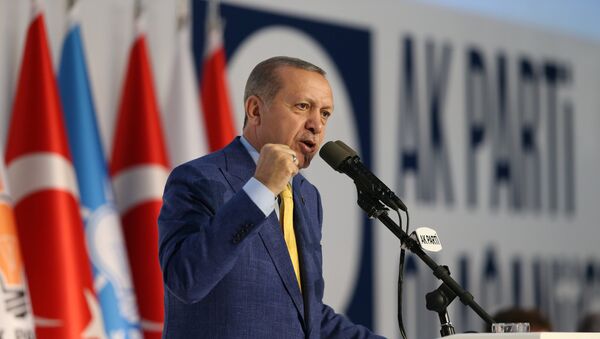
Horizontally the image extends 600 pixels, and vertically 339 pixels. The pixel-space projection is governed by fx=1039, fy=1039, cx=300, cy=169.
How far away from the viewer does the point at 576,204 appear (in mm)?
7547

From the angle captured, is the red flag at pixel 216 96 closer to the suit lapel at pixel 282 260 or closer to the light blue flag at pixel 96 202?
the light blue flag at pixel 96 202

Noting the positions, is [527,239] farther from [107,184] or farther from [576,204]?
[107,184]

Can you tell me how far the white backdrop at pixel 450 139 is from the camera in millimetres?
5699

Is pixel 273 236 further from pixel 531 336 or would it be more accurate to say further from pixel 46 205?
pixel 46 205

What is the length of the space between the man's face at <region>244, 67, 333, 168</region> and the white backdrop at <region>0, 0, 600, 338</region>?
288 centimetres

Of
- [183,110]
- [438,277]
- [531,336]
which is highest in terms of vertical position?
[183,110]

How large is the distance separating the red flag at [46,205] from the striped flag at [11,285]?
0.57ft

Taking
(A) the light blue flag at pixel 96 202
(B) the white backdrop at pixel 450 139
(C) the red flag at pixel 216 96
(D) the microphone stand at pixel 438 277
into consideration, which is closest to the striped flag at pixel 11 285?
(A) the light blue flag at pixel 96 202

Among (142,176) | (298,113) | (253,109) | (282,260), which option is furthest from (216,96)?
(282,260)

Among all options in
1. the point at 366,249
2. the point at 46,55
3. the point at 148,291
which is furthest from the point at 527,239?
the point at 46,55

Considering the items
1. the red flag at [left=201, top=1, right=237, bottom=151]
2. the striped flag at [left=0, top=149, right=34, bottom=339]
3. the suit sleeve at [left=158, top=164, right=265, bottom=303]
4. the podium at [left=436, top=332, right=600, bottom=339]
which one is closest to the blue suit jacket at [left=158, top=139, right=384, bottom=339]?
the suit sleeve at [left=158, top=164, right=265, bottom=303]

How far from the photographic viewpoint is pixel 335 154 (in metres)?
2.48

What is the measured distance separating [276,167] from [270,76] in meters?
0.44

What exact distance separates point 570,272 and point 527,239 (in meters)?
0.47
